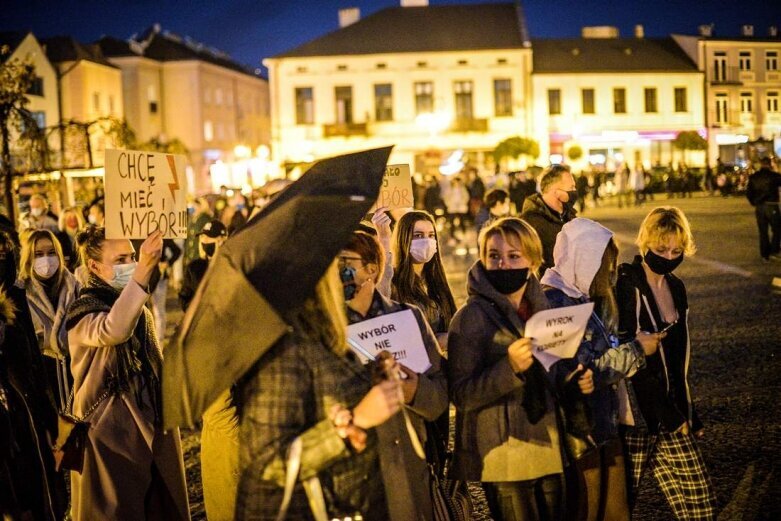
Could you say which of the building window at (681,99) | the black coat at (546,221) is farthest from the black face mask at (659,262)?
the building window at (681,99)

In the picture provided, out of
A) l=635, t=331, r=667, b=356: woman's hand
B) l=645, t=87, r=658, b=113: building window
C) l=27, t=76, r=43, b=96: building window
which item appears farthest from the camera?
l=645, t=87, r=658, b=113: building window

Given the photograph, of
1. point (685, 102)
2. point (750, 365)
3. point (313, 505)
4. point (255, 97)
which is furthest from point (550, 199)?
point (255, 97)

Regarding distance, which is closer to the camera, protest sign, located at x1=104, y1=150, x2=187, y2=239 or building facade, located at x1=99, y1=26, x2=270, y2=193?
protest sign, located at x1=104, y1=150, x2=187, y2=239

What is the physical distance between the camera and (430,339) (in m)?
3.65

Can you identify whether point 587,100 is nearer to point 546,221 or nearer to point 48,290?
point 546,221

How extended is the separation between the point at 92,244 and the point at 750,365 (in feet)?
21.2

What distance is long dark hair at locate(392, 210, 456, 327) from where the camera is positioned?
18.1 ft

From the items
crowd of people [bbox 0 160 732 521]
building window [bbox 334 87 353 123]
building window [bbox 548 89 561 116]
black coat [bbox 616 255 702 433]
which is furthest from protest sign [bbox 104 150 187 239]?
building window [bbox 548 89 561 116]

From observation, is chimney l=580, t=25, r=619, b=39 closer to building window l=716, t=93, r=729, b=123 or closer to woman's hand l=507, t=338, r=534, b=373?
building window l=716, t=93, r=729, b=123

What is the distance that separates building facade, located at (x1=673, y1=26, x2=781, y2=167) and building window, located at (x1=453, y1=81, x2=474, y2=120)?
16.3 m

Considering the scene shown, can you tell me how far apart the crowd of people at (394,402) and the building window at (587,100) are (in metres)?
54.0

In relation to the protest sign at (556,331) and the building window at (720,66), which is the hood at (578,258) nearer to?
the protest sign at (556,331)

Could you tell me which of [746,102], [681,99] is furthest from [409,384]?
[746,102]

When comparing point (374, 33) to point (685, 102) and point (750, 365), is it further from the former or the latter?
point (750, 365)
